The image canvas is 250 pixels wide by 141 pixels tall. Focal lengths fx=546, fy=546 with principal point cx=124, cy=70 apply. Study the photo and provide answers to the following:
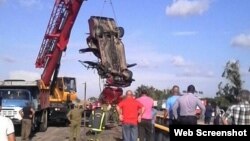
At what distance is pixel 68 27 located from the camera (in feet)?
91.4

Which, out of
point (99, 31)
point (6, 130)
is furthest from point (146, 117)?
point (99, 31)

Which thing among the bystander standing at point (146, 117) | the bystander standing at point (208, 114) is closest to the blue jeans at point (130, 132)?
the bystander standing at point (146, 117)

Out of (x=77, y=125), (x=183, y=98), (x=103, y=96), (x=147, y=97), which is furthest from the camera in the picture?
(x=103, y=96)

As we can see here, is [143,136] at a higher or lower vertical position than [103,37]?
lower

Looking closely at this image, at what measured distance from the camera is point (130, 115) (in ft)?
46.4

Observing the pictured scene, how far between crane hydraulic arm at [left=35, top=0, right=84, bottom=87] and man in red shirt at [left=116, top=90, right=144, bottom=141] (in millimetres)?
14136

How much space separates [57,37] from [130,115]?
47.7 feet

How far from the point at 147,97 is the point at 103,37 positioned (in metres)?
10.8

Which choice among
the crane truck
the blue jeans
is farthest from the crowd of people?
the crane truck

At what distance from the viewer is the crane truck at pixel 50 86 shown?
80.3 feet

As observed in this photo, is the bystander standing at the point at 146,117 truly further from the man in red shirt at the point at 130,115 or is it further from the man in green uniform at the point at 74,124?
the man in green uniform at the point at 74,124

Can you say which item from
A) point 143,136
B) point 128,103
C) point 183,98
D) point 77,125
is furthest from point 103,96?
point 183,98

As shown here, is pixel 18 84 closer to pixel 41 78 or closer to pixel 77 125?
pixel 41 78

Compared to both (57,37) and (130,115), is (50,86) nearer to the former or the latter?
(57,37)
